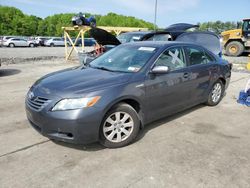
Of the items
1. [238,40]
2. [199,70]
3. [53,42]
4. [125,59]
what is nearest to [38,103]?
[125,59]

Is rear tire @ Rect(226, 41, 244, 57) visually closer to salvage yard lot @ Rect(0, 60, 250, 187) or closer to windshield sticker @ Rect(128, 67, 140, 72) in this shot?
salvage yard lot @ Rect(0, 60, 250, 187)

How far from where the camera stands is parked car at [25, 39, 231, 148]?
10.5 ft

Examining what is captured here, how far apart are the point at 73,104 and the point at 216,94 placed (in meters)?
3.72

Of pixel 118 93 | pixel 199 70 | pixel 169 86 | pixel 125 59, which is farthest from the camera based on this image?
pixel 199 70

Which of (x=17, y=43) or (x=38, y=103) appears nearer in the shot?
(x=38, y=103)

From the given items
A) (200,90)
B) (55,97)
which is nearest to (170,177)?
(55,97)

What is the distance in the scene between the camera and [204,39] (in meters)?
8.53

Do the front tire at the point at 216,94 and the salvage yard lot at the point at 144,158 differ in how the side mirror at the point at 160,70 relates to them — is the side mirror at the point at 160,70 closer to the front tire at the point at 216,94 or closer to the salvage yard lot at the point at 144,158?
the salvage yard lot at the point at 144,158

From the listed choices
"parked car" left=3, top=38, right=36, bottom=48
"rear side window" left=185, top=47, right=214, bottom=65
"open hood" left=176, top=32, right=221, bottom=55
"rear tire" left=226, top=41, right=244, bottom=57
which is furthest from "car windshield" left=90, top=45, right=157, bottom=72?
"parked car" left=3, top=38, right=36, bottom=48

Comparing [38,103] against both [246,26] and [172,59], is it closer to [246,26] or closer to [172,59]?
[172,59]

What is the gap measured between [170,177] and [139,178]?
36 cm

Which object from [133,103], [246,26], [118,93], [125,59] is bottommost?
[133,103]

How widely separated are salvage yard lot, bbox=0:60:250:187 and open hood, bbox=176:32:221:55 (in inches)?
163

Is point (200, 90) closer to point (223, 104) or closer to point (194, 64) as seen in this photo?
point (194, 64)
